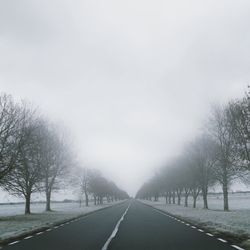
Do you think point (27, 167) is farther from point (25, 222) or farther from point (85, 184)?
point (85, 184)

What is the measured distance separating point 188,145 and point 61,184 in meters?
20.7

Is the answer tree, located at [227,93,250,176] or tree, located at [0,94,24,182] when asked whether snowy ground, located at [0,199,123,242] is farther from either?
tree, located at [227,93,250,176]

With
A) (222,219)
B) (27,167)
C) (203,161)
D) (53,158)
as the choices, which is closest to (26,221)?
(27,167)

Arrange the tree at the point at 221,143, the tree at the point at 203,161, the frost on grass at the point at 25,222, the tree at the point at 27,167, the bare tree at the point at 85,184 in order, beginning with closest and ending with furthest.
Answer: the frost on grass at the point at 25,222 → the tree at the point at 27,167 → the tree at the point at 221,143 → the tree at the point at 203,161 → the bare tree at the point at 85,184

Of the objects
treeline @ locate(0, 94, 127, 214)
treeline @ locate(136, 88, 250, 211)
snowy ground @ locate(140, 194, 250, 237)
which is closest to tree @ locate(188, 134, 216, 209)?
treeline @ locate(136, 88, 250, 211)

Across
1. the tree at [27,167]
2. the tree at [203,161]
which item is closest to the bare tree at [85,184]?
the tree at [203,161]

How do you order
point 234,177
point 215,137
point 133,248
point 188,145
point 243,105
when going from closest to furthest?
point 133,248, point 243,105, point 234,177, point 215,137, point 188,145

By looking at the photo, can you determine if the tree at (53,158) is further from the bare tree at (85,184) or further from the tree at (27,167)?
the bare tree at (85,184)

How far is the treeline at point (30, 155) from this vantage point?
31781 mm

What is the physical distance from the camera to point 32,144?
3538 centimetres

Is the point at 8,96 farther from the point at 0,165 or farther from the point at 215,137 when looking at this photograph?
the point at 215,137

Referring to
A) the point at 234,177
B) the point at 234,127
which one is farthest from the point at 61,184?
the point at 234,127

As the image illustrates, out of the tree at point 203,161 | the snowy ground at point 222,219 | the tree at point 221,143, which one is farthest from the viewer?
the tree at point 203,161

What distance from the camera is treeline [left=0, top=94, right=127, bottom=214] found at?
1251 inches
